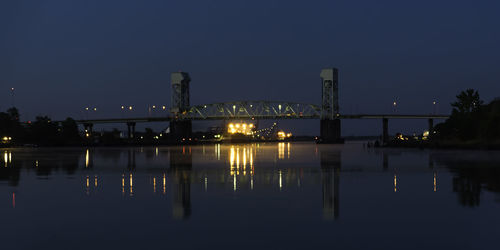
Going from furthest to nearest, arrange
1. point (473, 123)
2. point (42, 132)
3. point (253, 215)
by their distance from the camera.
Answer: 1. point (42, 132)
2. point (473, 123)
3. point (253, 215)

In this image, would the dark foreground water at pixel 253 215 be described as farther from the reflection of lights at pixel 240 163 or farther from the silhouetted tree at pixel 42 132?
the silhouetted tree at pixel 42 132

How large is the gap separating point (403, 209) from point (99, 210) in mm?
10035

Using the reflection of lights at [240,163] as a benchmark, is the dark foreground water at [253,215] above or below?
above

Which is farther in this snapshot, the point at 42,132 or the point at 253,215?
the point at 42,132

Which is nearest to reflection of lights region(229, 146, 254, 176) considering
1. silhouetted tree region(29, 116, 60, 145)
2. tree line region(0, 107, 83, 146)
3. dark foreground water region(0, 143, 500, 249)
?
dark foreground water region(0, 143, 500, 249)

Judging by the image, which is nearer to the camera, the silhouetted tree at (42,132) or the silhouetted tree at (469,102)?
the silhouetted tree at (469,102)

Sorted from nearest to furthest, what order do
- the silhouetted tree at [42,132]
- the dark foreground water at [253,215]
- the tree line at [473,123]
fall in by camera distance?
1. the dark foreground water at [253,215]
2. the tree line at [473,123]
3. the silhouetted tree at [42,132]

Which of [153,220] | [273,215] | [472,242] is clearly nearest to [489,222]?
[472,242]

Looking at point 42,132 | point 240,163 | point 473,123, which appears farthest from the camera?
point 42,132

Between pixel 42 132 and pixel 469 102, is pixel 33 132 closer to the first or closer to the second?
pixel 42 132

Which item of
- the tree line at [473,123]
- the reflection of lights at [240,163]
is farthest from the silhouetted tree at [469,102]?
the reflection of lights at [240,163]

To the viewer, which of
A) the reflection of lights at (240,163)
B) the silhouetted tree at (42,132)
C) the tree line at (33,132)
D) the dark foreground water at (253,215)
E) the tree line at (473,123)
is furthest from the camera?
the silhouetted tree at (42,132)

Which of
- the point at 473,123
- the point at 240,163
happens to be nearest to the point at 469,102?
the point at 473,123

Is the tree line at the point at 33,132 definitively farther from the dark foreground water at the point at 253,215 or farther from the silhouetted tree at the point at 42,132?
the dark foreground water at the point at 253,215
